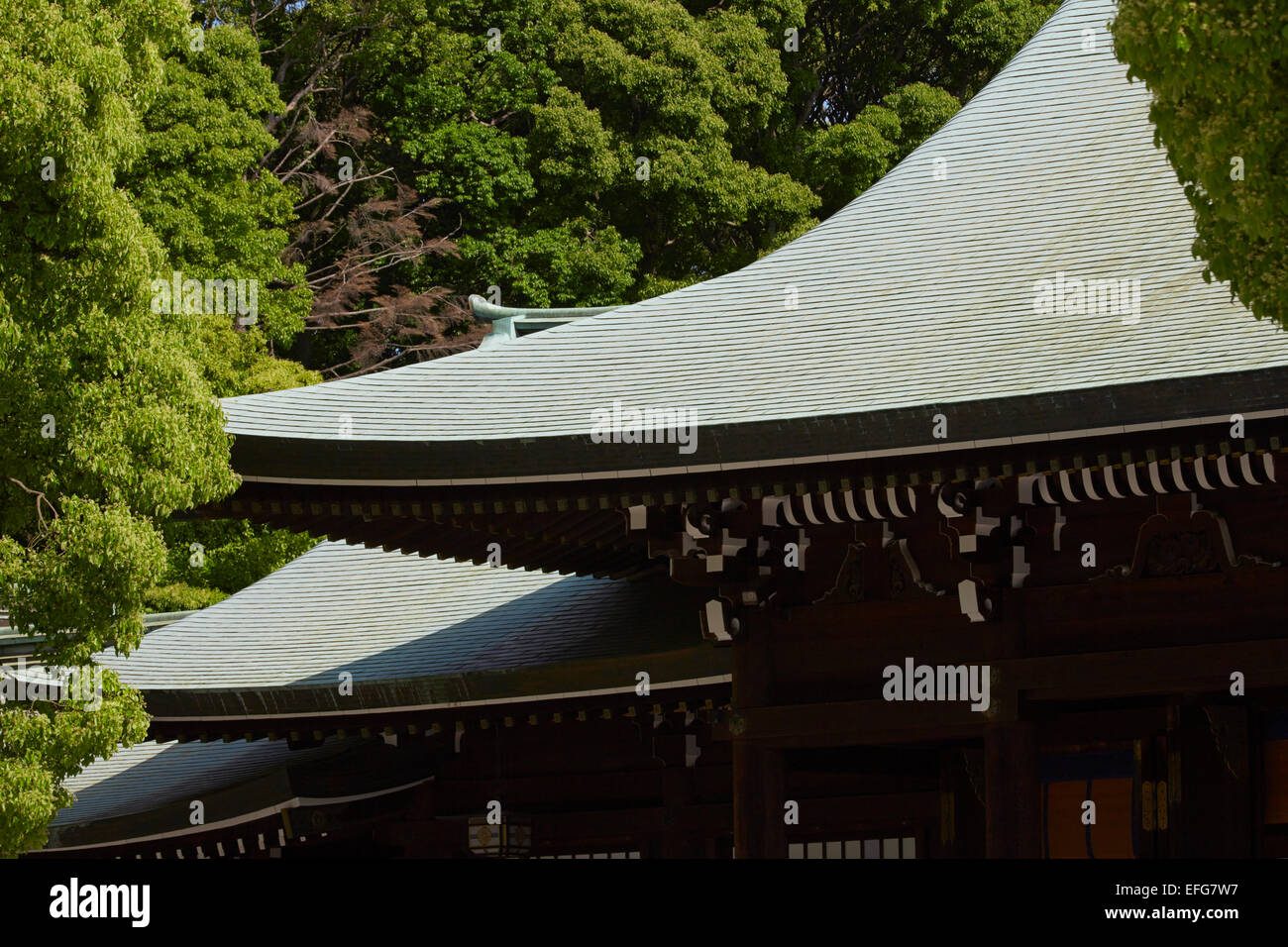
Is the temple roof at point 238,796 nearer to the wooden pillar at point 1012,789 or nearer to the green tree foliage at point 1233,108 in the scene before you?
the wooden pillar at point 1012,789

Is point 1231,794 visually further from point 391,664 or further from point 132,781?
point 132,781

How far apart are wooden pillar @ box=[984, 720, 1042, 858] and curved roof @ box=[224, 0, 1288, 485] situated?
2.08 metres

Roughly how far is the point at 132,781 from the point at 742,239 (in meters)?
26.5

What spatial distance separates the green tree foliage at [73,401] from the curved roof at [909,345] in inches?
24.5

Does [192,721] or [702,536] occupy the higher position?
[702,536]

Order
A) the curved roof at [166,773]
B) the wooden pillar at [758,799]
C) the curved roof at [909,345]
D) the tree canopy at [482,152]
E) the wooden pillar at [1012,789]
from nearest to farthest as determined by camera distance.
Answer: the curved roof at [909,345], the wooden pillar at [1012,789], the wooden pillar at [758,799], the curved roof at [166,773], the tree canopy at [482,152]

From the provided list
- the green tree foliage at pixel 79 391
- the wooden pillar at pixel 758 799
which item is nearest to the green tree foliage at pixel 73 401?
the green tree foliage at pixel 79 391

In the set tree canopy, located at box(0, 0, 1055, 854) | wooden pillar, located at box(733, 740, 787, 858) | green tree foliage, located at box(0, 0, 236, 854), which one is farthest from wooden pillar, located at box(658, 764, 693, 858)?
tree canopy, located at box(0, 0, 1055, 854)

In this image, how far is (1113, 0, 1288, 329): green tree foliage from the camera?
19.9 ft

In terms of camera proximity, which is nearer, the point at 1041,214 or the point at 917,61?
the point at 1041,214

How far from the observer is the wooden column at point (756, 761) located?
1101 cm

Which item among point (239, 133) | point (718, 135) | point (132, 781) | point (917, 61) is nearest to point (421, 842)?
point (132, 781)

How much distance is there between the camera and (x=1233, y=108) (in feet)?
20.4

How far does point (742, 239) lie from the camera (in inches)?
1544
